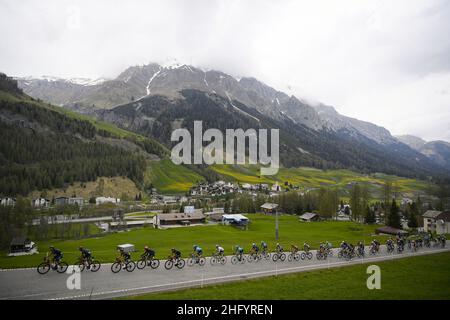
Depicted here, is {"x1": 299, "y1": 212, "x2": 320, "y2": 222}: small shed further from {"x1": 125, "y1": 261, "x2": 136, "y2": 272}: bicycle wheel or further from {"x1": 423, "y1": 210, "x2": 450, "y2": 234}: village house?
{"x1": 125, "y1": 261, "x2": 136, "y2": 272}: bicycle wheel

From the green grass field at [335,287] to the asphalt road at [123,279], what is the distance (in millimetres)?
2037

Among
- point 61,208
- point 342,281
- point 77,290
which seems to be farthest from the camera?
point 61,208

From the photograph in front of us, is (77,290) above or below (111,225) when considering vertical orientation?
above

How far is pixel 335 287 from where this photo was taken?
91.0 feet

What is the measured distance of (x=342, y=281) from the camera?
1185 inches

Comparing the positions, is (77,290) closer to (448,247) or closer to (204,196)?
(448,247)

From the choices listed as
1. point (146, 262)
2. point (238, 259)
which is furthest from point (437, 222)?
point (146, 262)

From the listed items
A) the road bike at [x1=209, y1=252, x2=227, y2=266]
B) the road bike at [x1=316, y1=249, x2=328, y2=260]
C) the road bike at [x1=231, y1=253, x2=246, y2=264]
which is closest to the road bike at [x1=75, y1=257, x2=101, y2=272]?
the road bike at [x1=209, y1=252, x2=227, y2=266]

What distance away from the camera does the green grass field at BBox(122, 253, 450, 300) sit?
80.7ft

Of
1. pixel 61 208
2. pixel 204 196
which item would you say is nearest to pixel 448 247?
pixel 61 208

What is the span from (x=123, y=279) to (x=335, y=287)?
18422 millimetres

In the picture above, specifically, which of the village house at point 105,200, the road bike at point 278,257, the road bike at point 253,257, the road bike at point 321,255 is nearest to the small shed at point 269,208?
the village house at point 105,200
